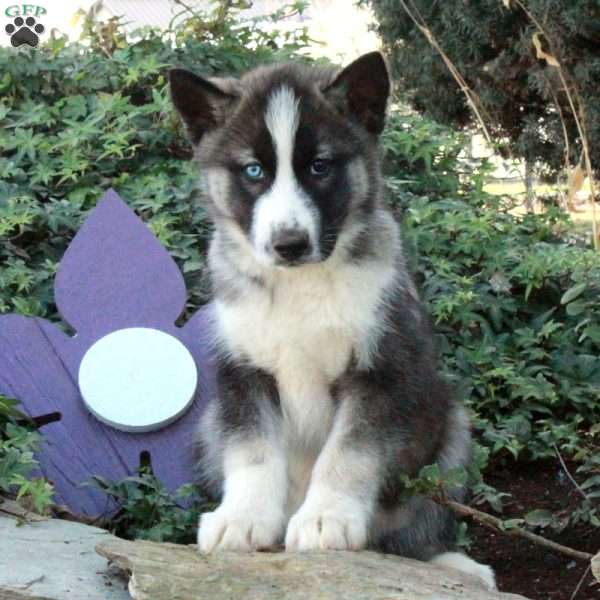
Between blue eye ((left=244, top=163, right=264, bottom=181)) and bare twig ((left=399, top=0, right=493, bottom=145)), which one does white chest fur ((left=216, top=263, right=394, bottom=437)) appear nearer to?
blue eye ((left=244, top=163, right=264, bottom=181))

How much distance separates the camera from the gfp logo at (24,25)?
Answer: 26.7 ft

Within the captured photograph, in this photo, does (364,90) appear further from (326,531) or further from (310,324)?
(326,531)

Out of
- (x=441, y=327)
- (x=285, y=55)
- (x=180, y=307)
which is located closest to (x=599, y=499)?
(x=441, y=327)

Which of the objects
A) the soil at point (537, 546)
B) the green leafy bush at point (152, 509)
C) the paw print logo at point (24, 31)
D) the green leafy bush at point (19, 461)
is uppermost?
the paw print logo at point (24, 31)

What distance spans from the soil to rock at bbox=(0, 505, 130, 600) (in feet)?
5.27

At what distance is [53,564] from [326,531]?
89cm

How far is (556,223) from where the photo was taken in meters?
7.33

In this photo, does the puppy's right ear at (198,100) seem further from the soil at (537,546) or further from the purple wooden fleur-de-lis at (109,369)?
the soil at (537,546)

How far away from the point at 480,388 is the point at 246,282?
1932mm

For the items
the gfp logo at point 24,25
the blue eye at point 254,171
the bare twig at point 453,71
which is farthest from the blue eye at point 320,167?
the gfp logo at point 24,25

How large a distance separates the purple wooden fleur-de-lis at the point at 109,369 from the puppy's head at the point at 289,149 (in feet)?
3.06

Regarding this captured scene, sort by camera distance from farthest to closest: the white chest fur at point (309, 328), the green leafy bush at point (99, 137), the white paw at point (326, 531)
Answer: the green leafy bush at point (99, 137) → the white chest fur at point (309, 328) → the white paw at point (326, 531)

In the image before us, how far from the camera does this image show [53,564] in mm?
4012

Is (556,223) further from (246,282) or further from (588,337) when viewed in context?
(246,282)
